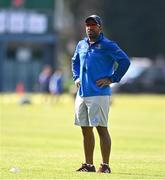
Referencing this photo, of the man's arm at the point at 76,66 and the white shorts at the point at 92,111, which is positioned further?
the man's arm at the point at 76,66

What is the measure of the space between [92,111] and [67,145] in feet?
24.8

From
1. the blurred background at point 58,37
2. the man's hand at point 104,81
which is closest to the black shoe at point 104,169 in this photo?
the man's hand at point 104,81

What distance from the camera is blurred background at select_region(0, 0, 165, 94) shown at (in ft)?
186

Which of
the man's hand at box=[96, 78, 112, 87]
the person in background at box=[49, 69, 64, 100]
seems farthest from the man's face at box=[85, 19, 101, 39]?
the person in background at box=[49, 69, 64, 100]

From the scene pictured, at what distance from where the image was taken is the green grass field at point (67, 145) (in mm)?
13250

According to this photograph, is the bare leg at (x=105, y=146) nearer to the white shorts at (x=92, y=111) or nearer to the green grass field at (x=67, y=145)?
the white shorts at (x=92, y=111)

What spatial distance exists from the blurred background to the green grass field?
1525cm

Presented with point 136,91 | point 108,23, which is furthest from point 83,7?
point 136,91

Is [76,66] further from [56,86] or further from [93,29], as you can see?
[56,86]

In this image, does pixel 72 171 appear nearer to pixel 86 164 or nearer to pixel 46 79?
pixel 86 164

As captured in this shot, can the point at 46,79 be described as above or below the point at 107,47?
below

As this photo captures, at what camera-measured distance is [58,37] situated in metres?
63.2

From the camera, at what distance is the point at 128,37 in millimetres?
77688

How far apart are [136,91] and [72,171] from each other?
170 feet
